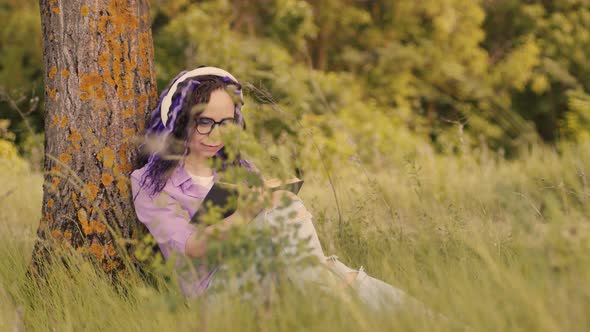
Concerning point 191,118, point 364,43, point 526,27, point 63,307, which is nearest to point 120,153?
point 191,118

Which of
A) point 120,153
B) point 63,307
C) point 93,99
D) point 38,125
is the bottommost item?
point 38,125

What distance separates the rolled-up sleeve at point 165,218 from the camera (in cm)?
281

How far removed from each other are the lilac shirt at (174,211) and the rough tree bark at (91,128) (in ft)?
0.55

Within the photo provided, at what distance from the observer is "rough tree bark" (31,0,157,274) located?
3230mm

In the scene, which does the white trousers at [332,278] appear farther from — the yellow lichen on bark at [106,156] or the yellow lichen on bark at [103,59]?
the yellow lichen on bark at [103,59]

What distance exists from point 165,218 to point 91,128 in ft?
2.29

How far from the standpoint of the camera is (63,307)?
2.89m

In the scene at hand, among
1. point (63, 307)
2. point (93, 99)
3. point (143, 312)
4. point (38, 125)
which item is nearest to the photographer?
point (143, 312)

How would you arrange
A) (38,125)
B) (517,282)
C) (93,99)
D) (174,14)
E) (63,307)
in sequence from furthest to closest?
(38,125)
(174,14)
(93,99)
(63,307)
(517,282)

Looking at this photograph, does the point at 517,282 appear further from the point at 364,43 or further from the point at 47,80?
Answer: the point at 364,43

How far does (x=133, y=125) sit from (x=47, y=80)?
0.51 m

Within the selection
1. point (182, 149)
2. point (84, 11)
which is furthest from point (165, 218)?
point (84, 11)

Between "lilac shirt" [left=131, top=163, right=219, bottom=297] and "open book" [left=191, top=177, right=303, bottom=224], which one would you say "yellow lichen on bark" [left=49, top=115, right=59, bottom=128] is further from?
"open book" [left=191, top=177, right=303, bottom=224]

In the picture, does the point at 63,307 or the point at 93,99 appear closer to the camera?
the point at 63,307
